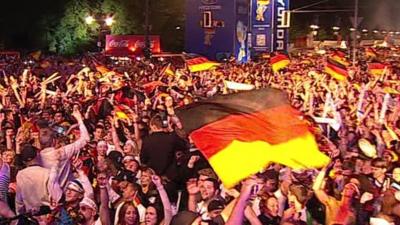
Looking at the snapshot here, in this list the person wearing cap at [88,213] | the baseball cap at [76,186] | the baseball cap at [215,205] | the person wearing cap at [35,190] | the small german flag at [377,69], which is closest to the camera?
the baseball cap at [215,205]

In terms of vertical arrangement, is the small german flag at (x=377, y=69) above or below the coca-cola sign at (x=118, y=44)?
above

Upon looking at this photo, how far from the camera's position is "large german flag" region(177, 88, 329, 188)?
635 centimetres

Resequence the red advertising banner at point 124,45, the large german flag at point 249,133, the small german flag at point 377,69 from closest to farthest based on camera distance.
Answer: the large german flag at point 249,133
the small german flag at point 377,69
the red advertising banner at point 124,45

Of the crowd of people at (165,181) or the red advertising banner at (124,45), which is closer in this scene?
the crowd of people at (165,181)

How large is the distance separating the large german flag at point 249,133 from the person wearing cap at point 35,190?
1.66 metres

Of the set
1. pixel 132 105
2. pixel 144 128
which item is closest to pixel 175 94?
pixel 132 105

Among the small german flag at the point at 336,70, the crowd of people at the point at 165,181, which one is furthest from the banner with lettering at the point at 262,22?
the crowd of people at the point at 165,181

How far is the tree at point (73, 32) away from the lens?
6022 centimetres

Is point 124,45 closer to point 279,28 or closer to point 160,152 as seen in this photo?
point 279,28

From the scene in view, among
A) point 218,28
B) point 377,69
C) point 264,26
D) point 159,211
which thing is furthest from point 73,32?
point 159,211

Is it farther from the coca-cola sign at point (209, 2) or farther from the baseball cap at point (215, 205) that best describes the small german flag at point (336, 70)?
the coca-cola sign at point (209, 2)

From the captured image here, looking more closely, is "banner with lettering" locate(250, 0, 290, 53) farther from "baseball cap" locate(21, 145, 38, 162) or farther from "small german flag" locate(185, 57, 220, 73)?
"baseball cap" locate(21, 145, 38, 162)

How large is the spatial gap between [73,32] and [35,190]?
2125 inches

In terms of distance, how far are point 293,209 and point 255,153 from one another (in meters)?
1.16
